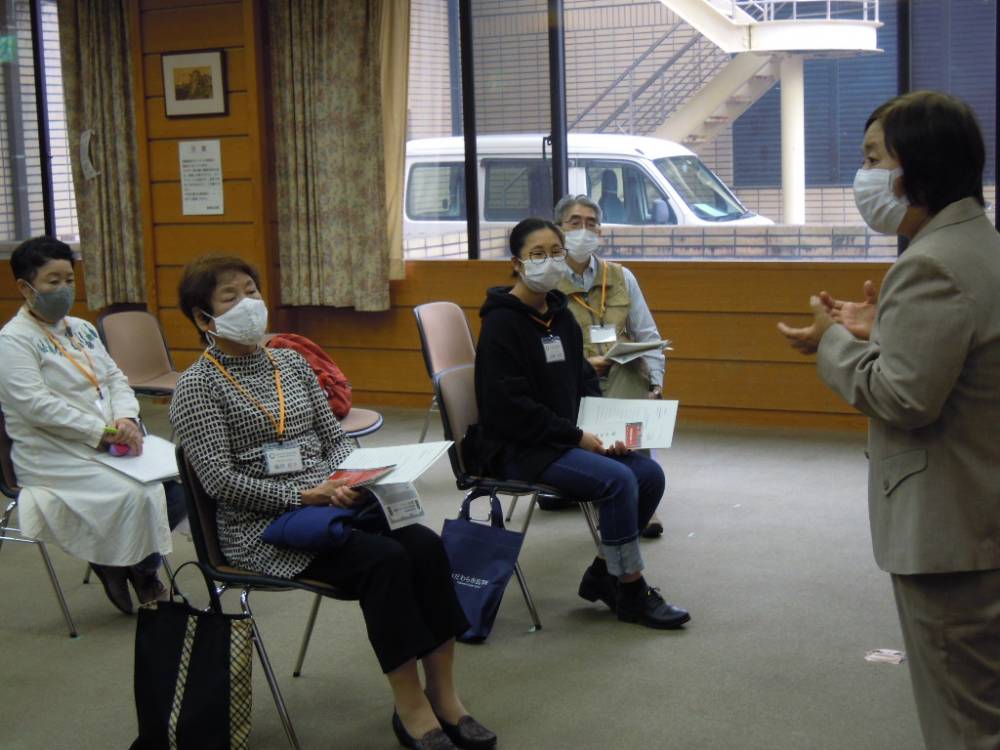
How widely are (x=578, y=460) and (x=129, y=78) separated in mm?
4905

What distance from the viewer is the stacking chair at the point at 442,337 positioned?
15.1 feet

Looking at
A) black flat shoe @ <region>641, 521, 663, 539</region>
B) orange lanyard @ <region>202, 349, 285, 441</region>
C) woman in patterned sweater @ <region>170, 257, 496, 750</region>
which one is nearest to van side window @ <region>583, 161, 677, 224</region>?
black flat shoe @ <region>641, 521, 663, 539</region>

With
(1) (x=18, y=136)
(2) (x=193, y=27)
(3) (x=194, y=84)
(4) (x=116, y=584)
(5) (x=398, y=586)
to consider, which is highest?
(2) (x=193, y=27)

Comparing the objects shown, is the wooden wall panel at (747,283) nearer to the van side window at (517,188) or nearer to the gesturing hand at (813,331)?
A: the van side window at (517,188)

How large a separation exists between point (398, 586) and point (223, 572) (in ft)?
1.45

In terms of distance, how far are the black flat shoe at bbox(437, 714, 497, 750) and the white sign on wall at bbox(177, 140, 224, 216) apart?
4.82m

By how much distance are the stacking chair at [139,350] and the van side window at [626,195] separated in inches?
95.6

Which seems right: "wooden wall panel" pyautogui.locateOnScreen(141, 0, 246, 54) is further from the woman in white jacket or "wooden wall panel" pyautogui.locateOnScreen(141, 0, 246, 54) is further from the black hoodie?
the black hoodie

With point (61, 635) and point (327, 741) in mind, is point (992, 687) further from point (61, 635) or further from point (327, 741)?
point (61, 635)

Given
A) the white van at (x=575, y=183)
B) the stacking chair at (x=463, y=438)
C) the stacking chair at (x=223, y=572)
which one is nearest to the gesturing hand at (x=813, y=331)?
the stacking chair at (x=223, y=572)

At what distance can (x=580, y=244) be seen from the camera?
4340 millimetres

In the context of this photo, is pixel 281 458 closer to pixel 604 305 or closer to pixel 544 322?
pixel 544 322

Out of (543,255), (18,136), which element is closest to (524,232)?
(543,255)

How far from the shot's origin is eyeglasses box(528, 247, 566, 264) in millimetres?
3535
